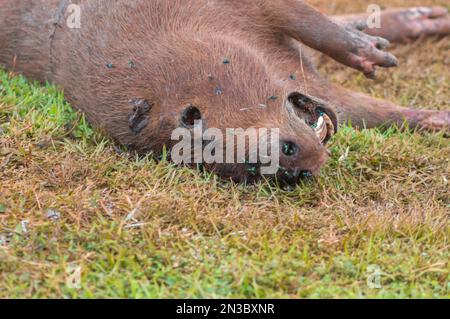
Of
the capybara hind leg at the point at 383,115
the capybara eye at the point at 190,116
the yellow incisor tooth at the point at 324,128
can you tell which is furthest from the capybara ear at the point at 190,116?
the capybara hind leg at the point at 383,115

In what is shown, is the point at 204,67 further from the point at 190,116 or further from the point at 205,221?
the point at 205,221

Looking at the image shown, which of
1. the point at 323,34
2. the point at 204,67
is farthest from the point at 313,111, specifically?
the point at 323,34

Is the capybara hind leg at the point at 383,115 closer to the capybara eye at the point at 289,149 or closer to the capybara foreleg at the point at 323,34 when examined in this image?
the capybara foreleg at the point at 323,34

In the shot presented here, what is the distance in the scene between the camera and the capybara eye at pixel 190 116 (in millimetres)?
4903

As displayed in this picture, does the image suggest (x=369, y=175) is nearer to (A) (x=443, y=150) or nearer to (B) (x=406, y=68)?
(A) (x=443, y=150)

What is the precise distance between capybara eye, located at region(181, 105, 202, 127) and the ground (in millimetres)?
302

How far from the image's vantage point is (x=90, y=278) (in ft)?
13.2

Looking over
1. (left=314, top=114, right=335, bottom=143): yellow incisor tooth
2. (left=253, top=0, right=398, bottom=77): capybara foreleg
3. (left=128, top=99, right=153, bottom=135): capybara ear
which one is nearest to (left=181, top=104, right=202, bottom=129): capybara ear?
(left=128, top=99, right=153, bottom=135): capybara ear

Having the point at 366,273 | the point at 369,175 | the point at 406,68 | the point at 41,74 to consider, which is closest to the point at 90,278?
the point at 366,273

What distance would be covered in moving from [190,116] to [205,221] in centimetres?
69

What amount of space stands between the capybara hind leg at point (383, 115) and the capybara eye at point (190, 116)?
4.98 ft

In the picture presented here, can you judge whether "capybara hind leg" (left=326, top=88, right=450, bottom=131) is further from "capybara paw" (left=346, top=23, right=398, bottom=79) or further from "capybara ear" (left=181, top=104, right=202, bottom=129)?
"capybara ear" (left=181, top=104, right=202, bottom=129)

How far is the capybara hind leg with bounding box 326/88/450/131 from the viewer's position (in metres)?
6.11

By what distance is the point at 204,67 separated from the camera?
501cm
